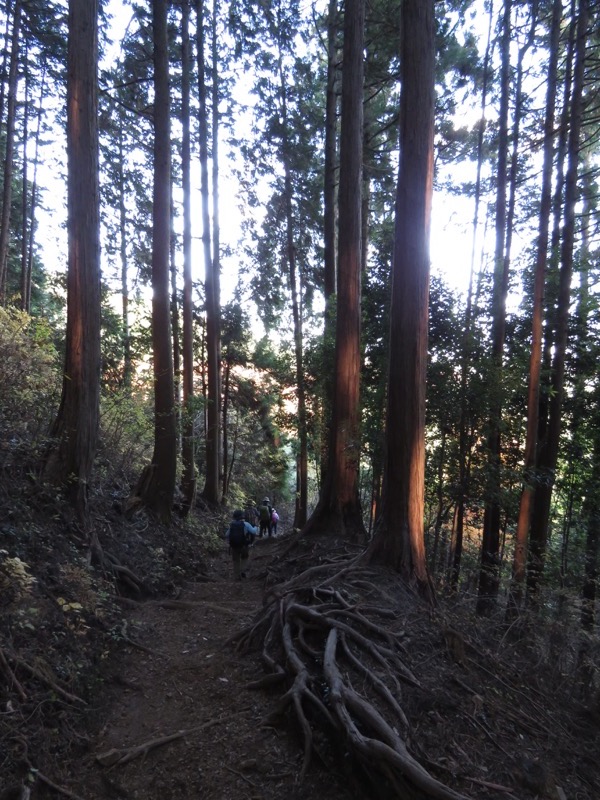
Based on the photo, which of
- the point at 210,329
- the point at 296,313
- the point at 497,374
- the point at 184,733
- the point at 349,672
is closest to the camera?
the point at 184,733

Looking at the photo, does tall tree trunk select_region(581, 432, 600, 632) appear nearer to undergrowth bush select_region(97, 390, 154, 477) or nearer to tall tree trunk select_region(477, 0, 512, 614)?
tall tree trunk select_region(477, 0, 512, 614)

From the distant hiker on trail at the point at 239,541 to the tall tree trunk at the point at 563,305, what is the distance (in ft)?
17.8

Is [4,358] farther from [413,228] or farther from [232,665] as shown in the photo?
[413,228]

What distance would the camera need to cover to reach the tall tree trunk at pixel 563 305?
8797mm

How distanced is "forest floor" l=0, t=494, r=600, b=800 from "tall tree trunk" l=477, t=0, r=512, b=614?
3.58 meters

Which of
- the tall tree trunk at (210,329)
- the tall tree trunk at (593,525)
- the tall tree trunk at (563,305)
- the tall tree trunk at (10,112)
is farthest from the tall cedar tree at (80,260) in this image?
the tall tree trunk at (593,525)

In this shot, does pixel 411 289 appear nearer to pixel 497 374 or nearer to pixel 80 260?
pixel 497 374

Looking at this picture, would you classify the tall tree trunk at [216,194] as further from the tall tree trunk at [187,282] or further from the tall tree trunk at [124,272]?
the tall tree trunk at [124,272]

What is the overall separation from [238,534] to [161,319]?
4697mm

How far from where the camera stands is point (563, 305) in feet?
30.9

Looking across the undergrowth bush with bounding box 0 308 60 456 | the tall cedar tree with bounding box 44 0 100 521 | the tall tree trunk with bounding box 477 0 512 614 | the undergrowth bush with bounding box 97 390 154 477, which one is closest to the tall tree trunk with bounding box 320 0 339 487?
the tall tree trunk with bounding box 477 0 512 614

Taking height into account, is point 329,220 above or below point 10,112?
below

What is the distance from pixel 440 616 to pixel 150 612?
12.7 feet

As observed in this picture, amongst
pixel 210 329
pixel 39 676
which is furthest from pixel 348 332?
pixel 39 676
